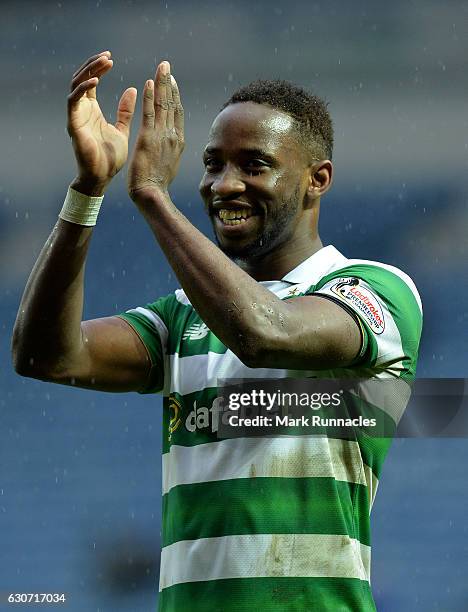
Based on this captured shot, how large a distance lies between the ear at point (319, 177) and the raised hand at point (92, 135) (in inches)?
21.0

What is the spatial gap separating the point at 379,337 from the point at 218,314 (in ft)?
1.32

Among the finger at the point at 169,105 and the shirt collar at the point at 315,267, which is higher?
the finger at the point at 169,105

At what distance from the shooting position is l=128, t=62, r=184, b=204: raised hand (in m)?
2.40

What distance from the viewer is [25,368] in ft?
8.73

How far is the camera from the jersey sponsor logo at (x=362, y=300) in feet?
8.16

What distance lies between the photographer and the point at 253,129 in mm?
2771

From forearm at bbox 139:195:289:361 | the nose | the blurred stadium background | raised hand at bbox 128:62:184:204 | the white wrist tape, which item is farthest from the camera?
the blurred stadium background

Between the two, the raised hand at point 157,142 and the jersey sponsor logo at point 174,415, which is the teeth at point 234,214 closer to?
the raised hand at point 157,142

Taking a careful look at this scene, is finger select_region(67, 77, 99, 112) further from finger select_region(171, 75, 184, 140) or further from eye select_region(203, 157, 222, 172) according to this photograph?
eye select_region(203, 157, 222, 172)

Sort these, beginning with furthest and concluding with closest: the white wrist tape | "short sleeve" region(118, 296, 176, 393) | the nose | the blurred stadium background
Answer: the blurred stadium background < "short sleeve" region(118, 296, 176, 393) < the nose < the white wrist tape

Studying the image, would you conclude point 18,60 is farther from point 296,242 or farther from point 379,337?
point 379,337

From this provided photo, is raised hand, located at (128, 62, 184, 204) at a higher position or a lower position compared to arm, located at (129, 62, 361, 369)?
higher

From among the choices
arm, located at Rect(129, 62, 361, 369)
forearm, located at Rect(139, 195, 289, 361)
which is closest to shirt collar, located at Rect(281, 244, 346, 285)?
arm, located at Rect(129, 62, 361, 369)

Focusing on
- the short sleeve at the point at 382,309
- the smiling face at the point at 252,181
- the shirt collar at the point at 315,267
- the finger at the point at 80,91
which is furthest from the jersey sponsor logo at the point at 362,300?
the finger at the point at 80,91
